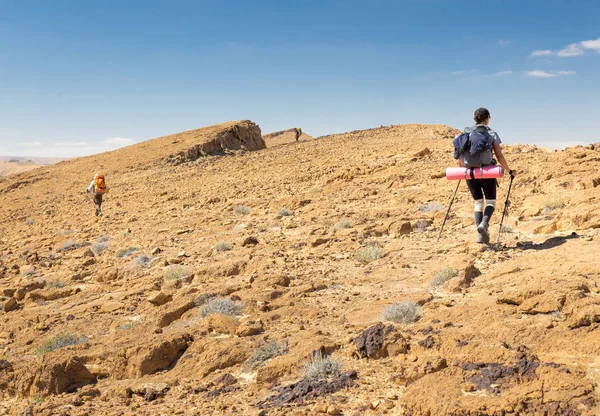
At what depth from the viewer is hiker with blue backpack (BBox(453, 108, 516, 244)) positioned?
21.2ft

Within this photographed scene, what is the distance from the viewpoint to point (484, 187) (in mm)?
6680

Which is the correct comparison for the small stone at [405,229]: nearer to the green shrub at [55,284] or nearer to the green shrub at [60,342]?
the green shrub at [60,342]

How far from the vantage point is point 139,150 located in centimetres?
3303

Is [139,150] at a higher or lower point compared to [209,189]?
higher

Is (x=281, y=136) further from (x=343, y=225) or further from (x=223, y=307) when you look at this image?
→ (x=223, y=307)

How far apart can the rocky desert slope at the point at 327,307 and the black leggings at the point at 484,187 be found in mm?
678

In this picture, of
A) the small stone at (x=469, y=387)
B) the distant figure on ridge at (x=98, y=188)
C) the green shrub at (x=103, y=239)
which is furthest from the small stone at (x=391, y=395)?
the distant figure on ridge at (x=98, y=188)

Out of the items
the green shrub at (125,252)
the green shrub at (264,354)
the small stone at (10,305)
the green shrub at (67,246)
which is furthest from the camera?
the green shrub at (67,246)

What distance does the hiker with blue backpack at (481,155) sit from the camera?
21.2ft

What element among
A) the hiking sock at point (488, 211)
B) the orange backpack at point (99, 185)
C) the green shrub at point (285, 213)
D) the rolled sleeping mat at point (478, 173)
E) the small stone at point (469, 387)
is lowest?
the small stone at point (469, 387)

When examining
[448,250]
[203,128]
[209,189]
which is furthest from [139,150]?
[448,250]

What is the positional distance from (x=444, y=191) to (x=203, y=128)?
27.6 m

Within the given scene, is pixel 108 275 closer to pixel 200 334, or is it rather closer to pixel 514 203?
pixel 200 334

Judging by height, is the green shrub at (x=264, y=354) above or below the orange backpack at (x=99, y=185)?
below
